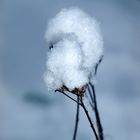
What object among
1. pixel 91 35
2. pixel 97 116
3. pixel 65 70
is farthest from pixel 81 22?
pixel 97 116

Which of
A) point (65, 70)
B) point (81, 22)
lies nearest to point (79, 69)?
point (65, 70)

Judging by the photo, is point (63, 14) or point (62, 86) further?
point (63, 14)

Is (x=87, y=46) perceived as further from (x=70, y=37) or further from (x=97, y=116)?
(x=97, y=116)

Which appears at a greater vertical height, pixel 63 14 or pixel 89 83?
pixel 63 14

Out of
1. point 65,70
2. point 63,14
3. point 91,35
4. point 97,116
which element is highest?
point 63,14

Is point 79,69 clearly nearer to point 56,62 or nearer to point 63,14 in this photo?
point 56,62
